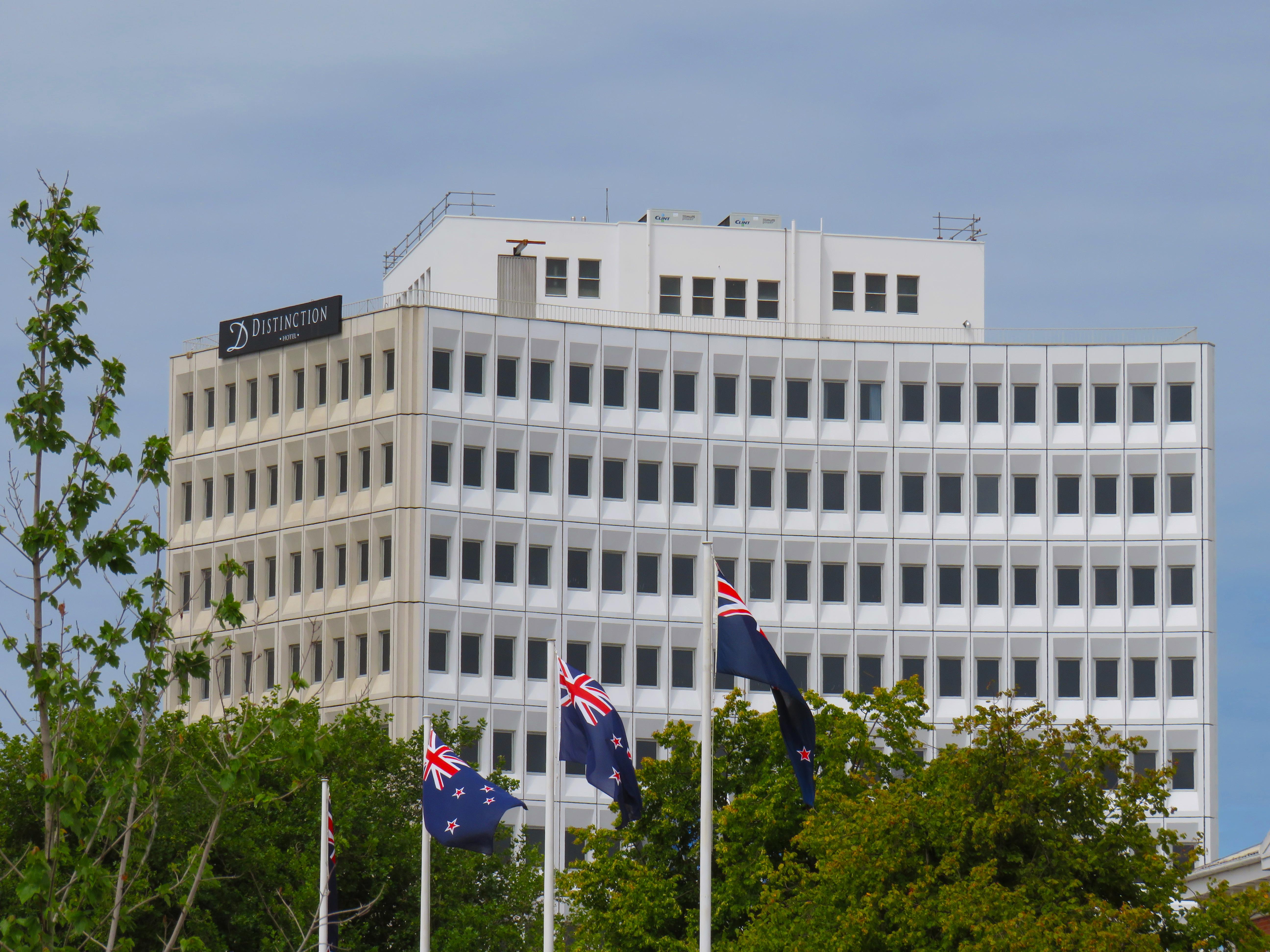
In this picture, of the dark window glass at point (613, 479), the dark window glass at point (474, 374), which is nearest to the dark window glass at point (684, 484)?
the dark window glass at point (613, 479)

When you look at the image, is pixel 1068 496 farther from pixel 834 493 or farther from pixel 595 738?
pixel 595 738

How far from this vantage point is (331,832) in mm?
44312

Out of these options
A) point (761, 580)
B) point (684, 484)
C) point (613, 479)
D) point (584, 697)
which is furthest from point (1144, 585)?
point (584, 697)

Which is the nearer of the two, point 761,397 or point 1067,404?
point 761,397

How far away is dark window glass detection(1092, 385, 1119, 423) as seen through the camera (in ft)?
308

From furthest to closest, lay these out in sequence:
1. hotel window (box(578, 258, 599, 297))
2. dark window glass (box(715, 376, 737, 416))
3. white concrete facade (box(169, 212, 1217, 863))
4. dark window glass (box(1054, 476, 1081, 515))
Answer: hotel window (box(578, 258, 599, 297)) → dark window glass (box(1054, 476, 1081, 515)) → dark window glass (box(715, 376, 737, 416)) → white concrete facade (box(169, 212, 1217, 863))

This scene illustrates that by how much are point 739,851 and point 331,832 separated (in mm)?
10242

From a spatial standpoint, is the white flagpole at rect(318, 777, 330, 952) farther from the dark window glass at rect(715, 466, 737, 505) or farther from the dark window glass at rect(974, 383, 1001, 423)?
the dark window glass at rect(974, 383, 1001, 423)

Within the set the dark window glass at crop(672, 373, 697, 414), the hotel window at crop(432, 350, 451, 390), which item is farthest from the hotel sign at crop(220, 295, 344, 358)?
the dark window glass at crop(672, 373, 697, 414)

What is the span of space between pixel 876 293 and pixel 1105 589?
61.4 ft

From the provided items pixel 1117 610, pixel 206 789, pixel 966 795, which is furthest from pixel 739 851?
pixel 1117 610

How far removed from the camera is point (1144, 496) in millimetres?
93500

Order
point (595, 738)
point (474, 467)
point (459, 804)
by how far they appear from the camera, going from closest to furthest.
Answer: point (595, 738) → point (459, 804) → point (474, 467)

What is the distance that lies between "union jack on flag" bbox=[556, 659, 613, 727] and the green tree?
8288 millimetres
